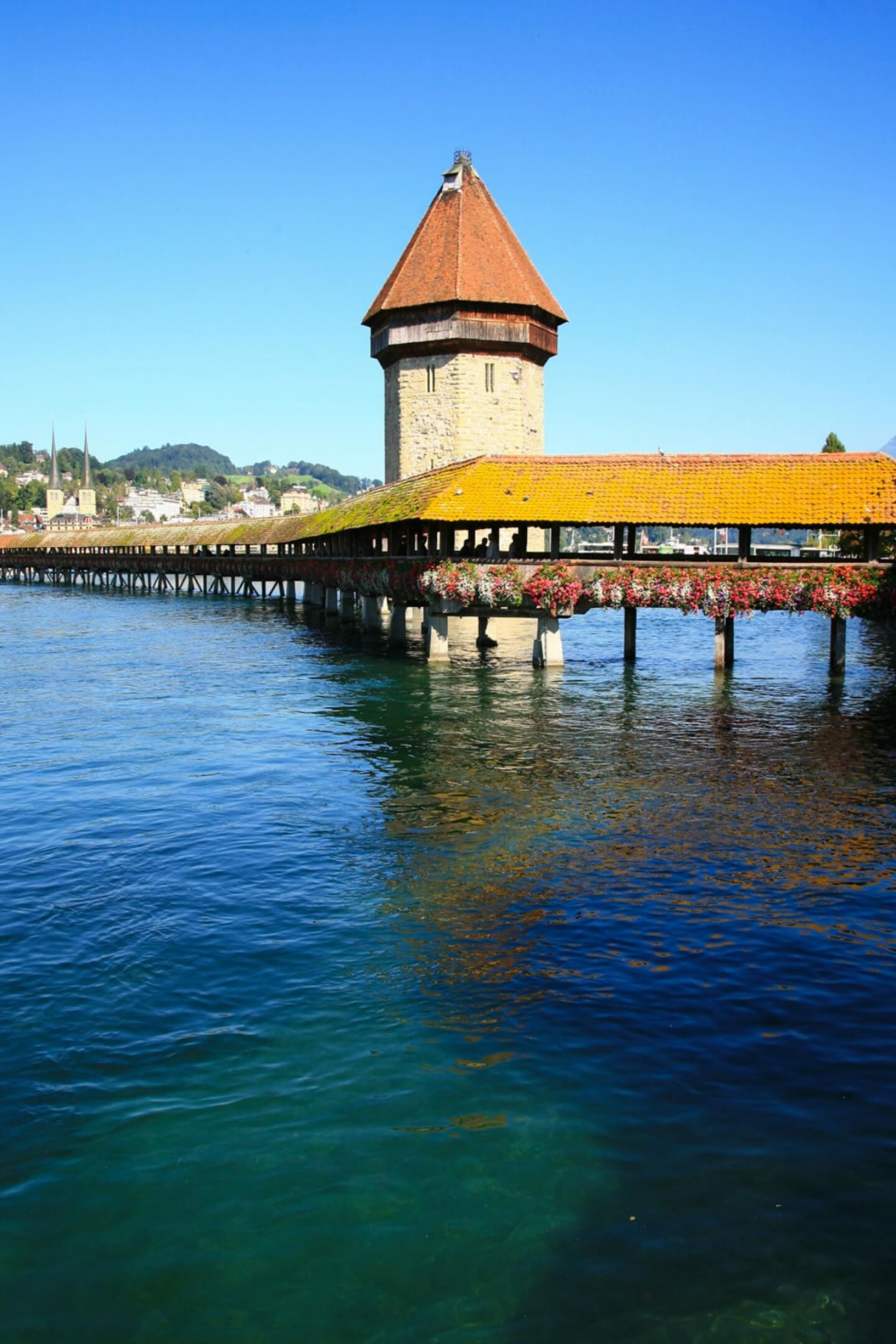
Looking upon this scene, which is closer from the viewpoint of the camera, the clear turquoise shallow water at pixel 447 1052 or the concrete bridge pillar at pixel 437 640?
the clear turquoise shallow water at pixel 447 1052

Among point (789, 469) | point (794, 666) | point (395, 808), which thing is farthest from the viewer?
point (794, 666)

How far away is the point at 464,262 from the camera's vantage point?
1954 inches

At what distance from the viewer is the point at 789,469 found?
24.4 meters

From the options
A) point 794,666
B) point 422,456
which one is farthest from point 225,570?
point 794,666

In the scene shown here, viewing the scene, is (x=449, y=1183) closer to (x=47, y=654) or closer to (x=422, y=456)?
(x=47, y=654)

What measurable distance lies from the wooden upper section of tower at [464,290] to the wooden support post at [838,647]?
90.7ft

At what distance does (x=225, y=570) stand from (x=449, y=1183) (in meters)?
63.7

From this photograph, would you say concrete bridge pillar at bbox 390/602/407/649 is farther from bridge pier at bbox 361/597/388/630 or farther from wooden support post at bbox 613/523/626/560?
wooden support post at bbox 613/523/626/560

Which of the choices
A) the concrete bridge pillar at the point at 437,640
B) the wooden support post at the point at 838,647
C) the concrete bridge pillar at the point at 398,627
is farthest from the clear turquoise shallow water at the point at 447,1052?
the concrete bridge pillar at the point at 398,627

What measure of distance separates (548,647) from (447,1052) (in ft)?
66.3

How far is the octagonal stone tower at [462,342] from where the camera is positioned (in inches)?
1937

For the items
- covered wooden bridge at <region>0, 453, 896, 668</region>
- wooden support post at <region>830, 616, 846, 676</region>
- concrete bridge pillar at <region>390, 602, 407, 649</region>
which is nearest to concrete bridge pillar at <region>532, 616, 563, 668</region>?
covered wooden bridge at <region>0, 453, 896, 668</region>

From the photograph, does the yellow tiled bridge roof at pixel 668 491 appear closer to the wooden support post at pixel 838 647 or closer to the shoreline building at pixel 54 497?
the wooden support post at pixel 838 647

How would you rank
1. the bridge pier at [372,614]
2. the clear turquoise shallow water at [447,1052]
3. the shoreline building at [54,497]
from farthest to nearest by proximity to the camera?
the shoreline building at [54,497], the bridge pier at [372,614], the clear turquoise shallow water at [447,1052]
